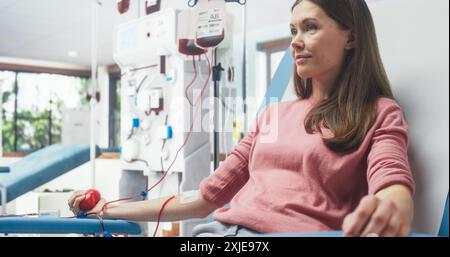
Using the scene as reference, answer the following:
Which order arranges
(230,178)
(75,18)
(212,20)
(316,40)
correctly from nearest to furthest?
(316,40) < (230,178) < (212,20) < (75,18)

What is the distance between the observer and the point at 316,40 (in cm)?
74

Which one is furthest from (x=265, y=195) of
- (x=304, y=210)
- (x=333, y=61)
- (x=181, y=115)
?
(x=181, y=115)

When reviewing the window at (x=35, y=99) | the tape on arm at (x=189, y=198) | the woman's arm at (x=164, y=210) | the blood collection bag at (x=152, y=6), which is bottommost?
the woman's arm at (x=164, y=210)

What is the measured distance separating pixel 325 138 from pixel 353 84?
105 mm

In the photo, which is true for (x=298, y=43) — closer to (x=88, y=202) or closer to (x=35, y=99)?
(x=88, y=202)

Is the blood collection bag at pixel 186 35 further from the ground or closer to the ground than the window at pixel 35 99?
further from the ground

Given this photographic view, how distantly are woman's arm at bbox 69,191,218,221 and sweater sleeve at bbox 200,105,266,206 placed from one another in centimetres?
2

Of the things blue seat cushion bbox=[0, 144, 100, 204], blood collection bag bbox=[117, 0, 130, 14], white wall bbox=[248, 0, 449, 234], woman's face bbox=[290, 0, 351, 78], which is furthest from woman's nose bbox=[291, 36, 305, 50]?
blue seat cushion bbox=[0, 144, 100, 204]

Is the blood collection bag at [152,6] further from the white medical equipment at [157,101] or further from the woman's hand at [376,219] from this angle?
the woman's hand at [376,219]

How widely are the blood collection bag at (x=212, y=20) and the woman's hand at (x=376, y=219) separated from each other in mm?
632

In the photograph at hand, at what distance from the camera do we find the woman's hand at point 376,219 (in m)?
0.47

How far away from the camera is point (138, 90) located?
1327 millimetres

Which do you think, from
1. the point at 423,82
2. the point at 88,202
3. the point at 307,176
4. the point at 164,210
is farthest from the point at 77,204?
the point at 423,82

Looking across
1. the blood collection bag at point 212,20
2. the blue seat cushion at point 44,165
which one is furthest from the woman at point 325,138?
the blue seat cushion at point 44,165
